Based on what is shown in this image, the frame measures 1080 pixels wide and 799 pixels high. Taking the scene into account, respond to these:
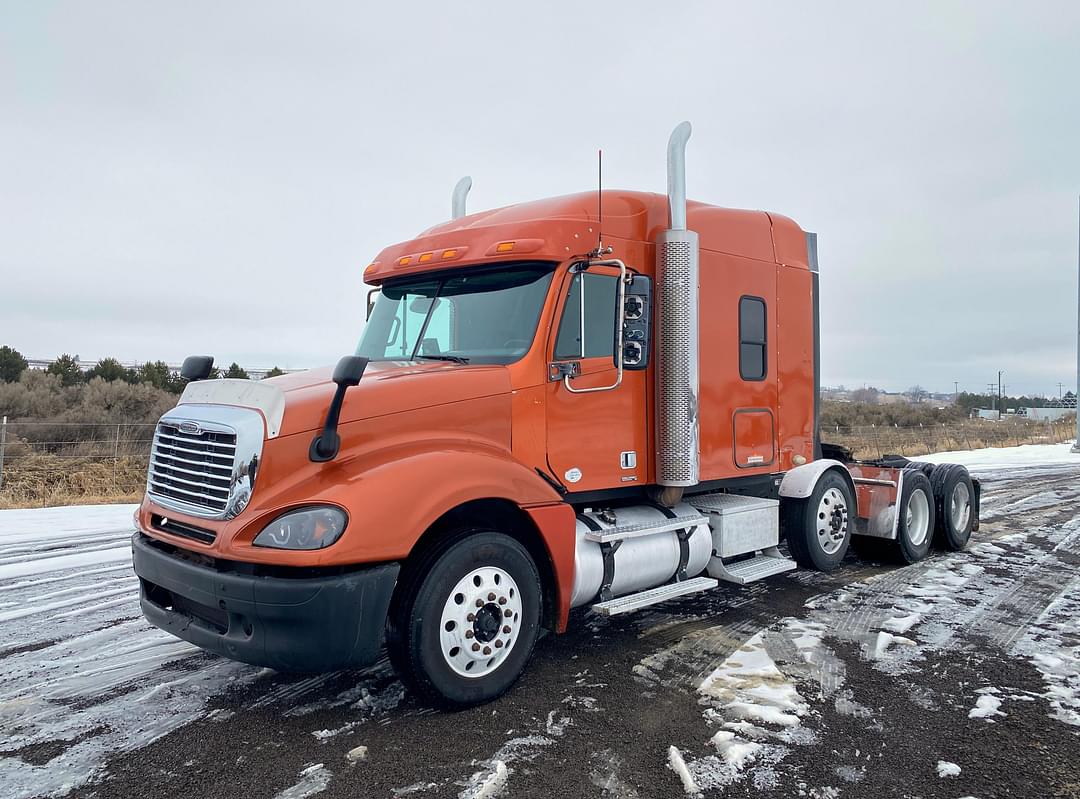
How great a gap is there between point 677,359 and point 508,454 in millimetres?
1715

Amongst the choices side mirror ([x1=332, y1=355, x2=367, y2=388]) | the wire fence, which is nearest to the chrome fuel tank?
side mirror ([x1=332, y1=355, x2=367, y2=388])

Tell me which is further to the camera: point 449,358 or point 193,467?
point 449,358

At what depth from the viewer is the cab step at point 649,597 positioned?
4926mm

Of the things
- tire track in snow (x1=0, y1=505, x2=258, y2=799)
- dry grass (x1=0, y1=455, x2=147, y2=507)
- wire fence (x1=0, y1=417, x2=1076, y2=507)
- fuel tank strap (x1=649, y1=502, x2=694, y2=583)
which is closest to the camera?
tire track in snow (x1=0, y1=505, x2=258, y2=799)

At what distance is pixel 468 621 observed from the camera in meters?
4.11

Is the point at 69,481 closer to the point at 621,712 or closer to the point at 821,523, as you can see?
the point at 821,523

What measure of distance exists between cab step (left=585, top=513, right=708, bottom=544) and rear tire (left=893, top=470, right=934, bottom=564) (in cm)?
317

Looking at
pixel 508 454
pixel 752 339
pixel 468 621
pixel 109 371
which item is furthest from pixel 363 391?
pixel 109 371

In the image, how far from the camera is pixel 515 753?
363 cm

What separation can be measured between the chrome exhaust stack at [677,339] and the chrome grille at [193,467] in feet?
10.3

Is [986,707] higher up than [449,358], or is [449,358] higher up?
[449,358]

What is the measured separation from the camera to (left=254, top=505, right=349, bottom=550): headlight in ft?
11.9

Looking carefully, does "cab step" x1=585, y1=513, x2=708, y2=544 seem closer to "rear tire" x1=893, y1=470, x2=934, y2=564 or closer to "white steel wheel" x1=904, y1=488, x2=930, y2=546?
"rear tire" x1=893, y1=470, x2=934, y2=564

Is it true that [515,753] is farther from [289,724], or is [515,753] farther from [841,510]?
[841,510]
